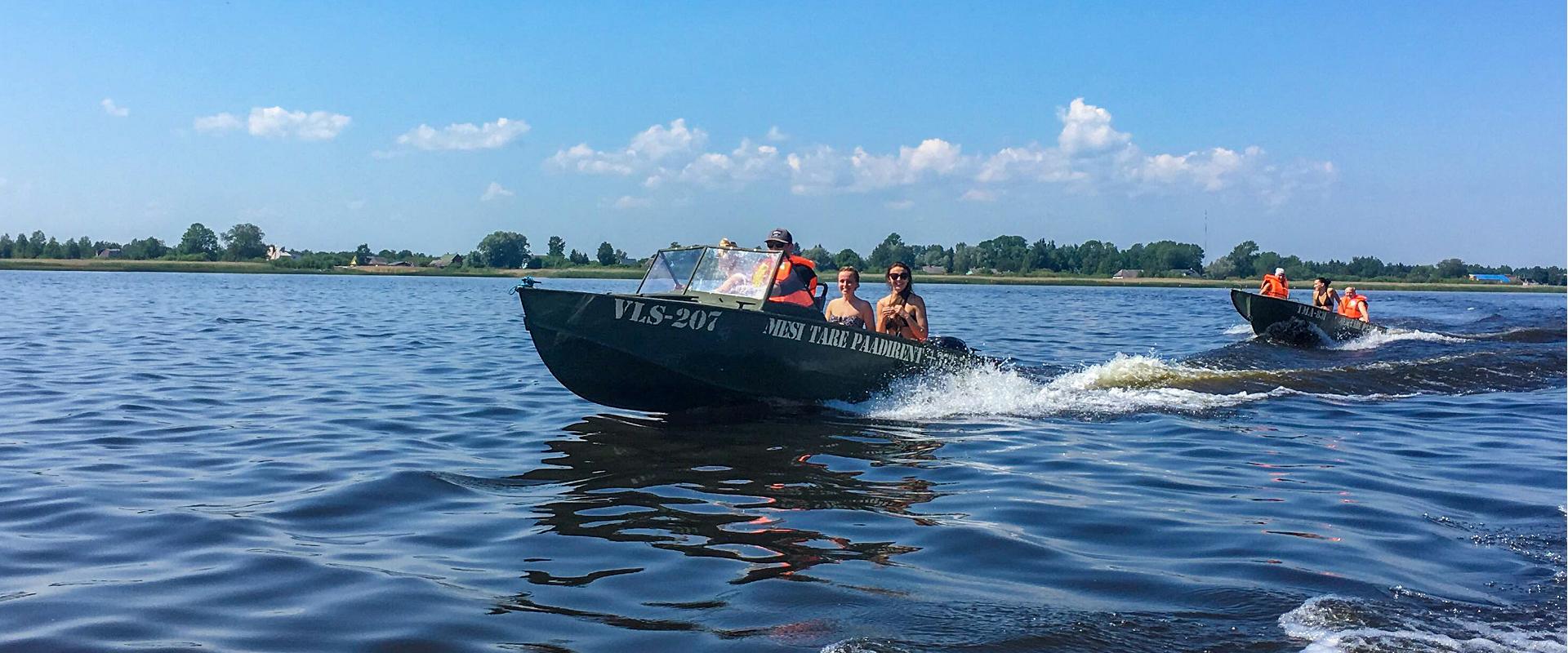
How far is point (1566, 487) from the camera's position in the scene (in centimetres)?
845

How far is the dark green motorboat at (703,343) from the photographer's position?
413 inches

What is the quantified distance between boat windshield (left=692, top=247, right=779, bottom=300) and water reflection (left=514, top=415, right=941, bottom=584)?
52.0 inches

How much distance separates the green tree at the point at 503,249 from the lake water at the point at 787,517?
112 metres

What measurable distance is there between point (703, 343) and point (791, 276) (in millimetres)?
1301

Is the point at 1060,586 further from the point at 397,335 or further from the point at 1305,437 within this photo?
the point at 397,335

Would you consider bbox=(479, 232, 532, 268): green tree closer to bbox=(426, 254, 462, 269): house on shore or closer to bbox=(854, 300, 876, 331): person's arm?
bbox=(426, 254, 462, 269): house on shore

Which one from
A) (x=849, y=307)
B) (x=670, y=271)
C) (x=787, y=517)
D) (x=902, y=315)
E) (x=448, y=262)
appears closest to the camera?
(x=787, y=517)

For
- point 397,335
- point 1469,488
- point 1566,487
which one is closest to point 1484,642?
point 1469,488

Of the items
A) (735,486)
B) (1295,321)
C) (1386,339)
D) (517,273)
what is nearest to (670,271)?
(735,486)

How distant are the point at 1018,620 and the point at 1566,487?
5764mm

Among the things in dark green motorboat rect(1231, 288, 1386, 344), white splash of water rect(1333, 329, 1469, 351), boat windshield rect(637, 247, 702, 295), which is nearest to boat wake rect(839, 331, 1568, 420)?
boat windshield rect(637, 247, 702, 295)

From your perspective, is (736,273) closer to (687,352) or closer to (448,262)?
(687,352)

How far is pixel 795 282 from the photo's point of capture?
1159 centimetres

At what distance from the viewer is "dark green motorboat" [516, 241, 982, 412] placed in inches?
413
